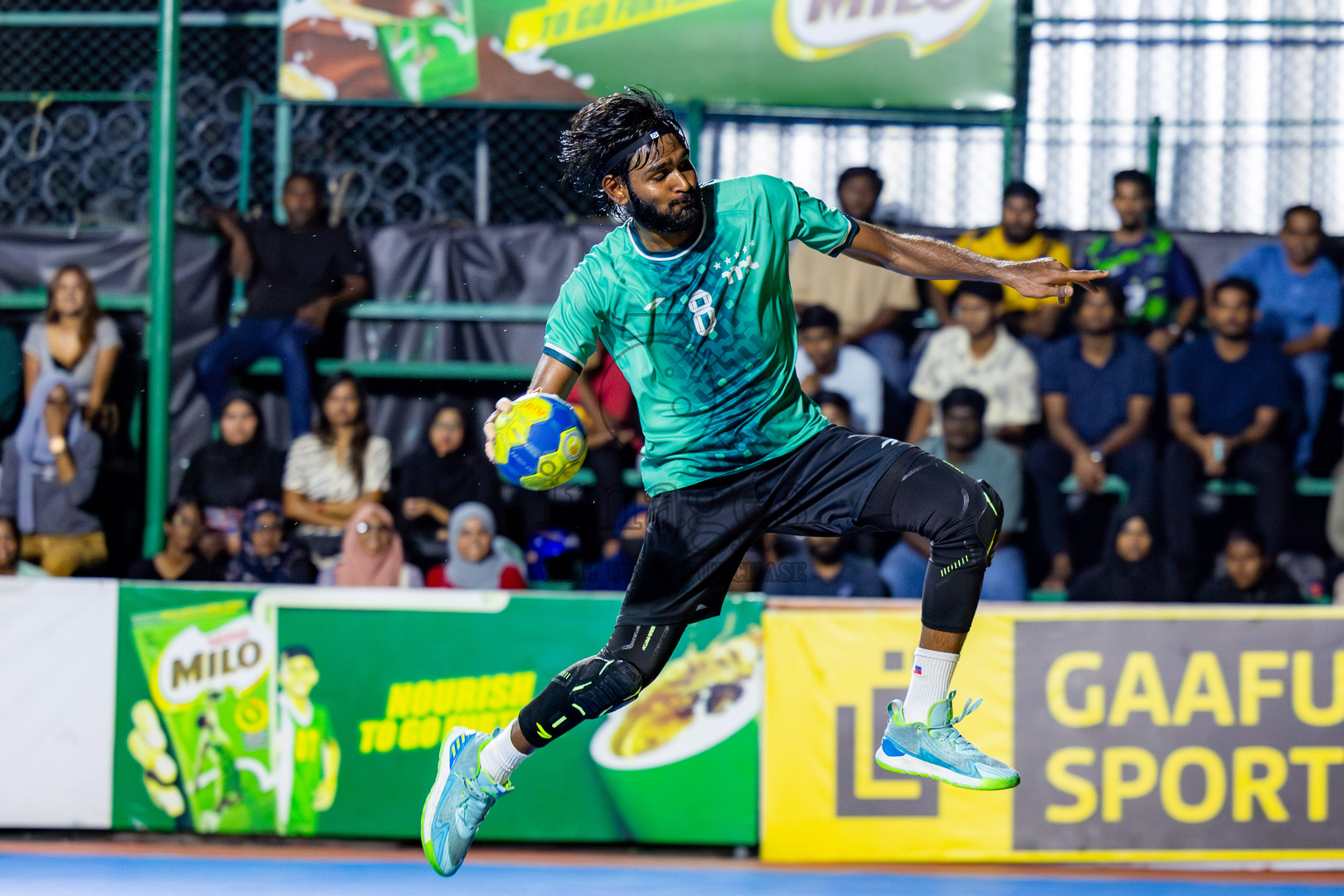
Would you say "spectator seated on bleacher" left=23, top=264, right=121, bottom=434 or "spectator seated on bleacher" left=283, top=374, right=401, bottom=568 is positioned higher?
"spectator seated on bleacher" left=23, top=264, right=121, bottom=434

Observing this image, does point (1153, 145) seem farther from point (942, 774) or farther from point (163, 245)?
point (942, 774)

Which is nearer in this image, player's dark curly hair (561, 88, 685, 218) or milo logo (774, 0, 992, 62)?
player's dark curly hair (561, 88, 685, 218)

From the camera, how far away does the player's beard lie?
4.95 metres

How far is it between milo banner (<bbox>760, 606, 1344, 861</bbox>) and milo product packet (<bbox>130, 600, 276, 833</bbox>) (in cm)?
283

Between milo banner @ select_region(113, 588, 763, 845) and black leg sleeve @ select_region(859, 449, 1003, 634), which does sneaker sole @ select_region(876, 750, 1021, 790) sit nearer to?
black leg sleeve @ select_region(859, 449, 1003, 634)

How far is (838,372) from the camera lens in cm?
937

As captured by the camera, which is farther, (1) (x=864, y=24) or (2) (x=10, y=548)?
(1) (x=864, y=24)

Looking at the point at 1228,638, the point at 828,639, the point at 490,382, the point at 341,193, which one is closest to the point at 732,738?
the point at 828,639

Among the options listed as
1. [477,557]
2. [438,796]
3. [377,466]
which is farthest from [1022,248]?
[438,796]

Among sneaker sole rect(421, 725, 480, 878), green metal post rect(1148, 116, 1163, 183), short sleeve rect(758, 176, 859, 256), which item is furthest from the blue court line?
green metal post rect(1148, 116, 1163, 183)

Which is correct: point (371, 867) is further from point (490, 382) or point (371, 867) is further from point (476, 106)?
point (476, 106)

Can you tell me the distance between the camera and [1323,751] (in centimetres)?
805

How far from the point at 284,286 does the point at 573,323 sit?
5466 mm

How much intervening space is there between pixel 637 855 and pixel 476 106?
5.59m
